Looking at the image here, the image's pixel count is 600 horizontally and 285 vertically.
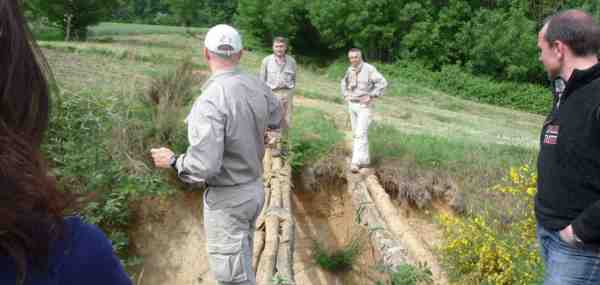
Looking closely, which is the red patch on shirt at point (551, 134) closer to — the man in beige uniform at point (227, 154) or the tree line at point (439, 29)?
the man in beige uniform at point (227, 154)

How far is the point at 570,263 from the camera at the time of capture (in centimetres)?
267

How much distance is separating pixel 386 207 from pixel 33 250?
699 centimetres

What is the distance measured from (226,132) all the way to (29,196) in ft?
8.50

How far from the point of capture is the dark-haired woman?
979mm

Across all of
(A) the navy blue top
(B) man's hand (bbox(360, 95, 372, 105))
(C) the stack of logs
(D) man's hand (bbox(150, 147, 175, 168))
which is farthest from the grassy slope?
(A) the navy blue top

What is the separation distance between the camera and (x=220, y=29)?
3631mm

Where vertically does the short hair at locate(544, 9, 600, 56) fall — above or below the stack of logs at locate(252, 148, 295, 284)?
above

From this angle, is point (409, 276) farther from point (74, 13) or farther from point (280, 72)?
point (74, 13)

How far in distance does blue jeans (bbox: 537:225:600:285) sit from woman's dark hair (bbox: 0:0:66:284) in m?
2.42

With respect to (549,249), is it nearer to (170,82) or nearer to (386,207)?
(386,207)

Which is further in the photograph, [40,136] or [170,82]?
[170,82]

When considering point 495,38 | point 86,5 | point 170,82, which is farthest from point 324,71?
point 170,82

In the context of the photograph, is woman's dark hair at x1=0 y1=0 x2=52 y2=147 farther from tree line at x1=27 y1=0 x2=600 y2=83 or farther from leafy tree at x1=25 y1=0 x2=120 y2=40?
leafy tree at x1=25 y1=0 x2=120 y2=40

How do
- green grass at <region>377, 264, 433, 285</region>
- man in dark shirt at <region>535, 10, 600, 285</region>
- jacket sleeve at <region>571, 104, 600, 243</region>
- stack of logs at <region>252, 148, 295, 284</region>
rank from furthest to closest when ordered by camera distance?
stack of logs at <region>252, 148, 295, 284</region> → green grass at <region>377, 264, 433, 285</region> → man in dark shirt at <region>535, 10, 600, 285</region> → jacket sleeve at <region>571, 104, 600, 243</region>
